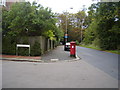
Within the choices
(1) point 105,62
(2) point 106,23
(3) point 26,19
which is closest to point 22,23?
(3) point 26,19

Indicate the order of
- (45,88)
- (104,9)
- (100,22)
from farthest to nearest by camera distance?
(100,22) → (104,9) → (45,88)

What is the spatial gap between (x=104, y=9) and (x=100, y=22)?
3.47 metres

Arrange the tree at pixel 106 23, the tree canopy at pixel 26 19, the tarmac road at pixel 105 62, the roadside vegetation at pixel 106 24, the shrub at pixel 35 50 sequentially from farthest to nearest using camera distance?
the tree at pixel 106 23 < the roadside vegetation at pixel 106 24 < the shrub at pixel 35 50 < the tree canopy at pixel 26 19 < the tarmac road at pixel 105 62

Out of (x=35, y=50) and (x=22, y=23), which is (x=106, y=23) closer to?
(x=35, y=50)

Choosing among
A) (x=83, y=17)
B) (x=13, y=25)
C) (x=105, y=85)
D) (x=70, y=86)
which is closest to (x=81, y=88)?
(x=70, y=86)

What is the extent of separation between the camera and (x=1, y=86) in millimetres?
4355

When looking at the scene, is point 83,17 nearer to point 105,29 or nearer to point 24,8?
point 105,29

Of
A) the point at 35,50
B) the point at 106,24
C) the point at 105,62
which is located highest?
the point at 106,24

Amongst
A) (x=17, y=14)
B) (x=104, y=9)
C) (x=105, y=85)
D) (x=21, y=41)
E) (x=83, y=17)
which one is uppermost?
(x=83, y=17)

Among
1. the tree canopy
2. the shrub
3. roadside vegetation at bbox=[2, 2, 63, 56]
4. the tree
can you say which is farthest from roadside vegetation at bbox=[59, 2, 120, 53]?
the shrub

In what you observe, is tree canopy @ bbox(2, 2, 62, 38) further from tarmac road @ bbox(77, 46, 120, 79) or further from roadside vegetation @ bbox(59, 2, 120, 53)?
roadside vegetation @ bbox(59, 2, 120, 53)

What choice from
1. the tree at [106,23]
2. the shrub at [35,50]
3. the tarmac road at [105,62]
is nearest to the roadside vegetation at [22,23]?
the shrub at [35,50]

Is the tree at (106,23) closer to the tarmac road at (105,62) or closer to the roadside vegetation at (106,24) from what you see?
the roadside vegetation at (106,24)

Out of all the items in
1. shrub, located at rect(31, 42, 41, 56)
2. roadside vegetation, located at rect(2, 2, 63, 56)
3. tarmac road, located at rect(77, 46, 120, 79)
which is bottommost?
tarmac road, located at rect(77, 46, 120, 79)
